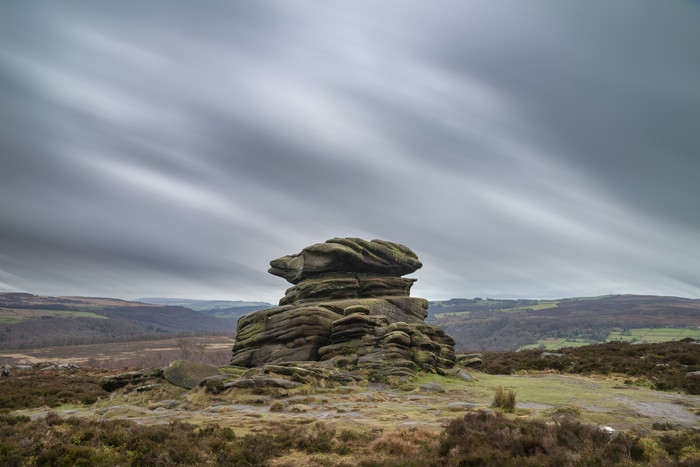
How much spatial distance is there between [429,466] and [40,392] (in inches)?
1430

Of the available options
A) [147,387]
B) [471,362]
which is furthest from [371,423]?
[471,362]

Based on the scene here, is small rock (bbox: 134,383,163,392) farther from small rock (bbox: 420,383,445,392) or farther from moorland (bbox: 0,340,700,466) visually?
small rock (bbox: 420,383,445,392)

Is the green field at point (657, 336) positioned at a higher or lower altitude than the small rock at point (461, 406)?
lower

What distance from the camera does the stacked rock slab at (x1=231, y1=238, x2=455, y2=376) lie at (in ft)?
109

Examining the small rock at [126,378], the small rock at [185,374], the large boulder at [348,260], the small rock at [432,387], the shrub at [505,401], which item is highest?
the large boulder at [348,260]

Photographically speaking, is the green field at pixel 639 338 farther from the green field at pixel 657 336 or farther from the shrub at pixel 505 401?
the shrub at pixel 505 401

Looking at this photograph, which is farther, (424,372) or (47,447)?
(424,372)

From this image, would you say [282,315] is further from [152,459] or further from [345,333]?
[152,459]

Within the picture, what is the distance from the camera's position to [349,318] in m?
37.0

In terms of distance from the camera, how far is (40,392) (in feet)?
98.1

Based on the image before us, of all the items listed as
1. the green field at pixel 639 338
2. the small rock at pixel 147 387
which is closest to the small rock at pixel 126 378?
the small rock at pixel 147 387

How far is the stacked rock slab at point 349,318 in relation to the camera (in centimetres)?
3325

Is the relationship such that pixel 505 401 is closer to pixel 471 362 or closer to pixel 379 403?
pixel 379 403

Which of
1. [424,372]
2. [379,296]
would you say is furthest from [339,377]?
[379,296]
